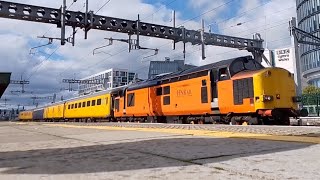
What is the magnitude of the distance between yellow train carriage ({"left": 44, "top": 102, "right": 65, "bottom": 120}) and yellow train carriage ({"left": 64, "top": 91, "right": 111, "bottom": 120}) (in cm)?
256

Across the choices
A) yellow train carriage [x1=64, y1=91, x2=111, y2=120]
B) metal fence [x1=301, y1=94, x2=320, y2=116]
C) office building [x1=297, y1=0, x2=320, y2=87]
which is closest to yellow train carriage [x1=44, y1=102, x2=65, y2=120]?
yellow train carriage [x1=64, y1=91, x2=111, y2=120]

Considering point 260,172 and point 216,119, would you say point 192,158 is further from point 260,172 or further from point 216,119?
point 216,119

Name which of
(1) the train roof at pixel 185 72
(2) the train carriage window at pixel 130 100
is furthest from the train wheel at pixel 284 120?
(2) the train carriage window at pixel 130 100

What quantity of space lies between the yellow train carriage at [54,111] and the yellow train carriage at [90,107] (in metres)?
2.56

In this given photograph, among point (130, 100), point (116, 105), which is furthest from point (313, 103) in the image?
point (116, 105)

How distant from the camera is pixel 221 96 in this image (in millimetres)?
14750

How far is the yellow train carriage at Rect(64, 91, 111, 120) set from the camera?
28344 mm

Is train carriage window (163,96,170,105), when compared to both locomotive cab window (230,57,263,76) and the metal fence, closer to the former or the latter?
locomotive cab window (230,57,263,76)

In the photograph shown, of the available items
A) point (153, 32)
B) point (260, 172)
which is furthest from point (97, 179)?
point (153, 32)

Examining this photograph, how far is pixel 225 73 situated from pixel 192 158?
10.5 metres

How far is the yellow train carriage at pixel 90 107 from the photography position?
28.3 meters

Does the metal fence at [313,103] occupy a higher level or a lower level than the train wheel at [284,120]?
higher

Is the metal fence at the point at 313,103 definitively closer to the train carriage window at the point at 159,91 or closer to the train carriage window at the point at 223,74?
the train carriage window at the point at 159,91

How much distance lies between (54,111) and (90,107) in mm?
16946
